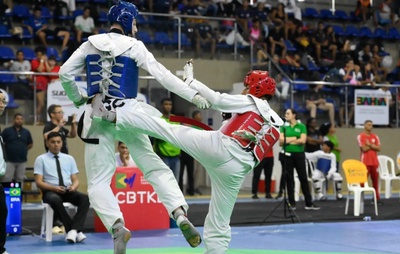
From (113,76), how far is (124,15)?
25.6 inches

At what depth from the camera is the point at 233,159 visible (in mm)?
7066

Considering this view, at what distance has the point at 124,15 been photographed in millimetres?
7234

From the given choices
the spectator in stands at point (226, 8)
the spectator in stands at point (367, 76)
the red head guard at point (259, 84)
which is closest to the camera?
the red head guard at point (259, 84)

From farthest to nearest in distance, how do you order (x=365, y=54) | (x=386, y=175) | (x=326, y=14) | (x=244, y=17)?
(x=326, y=14), (x=365, y=54), (x=244, y=17), (x=386, y=175)

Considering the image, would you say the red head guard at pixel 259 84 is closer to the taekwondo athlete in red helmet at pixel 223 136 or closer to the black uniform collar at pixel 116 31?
the taekwondo athlete in red helmet at pixel 223 136

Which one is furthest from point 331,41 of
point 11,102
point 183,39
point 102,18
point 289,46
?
point 11,102

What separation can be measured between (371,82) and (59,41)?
836cm

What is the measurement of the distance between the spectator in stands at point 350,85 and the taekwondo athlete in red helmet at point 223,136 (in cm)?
1218

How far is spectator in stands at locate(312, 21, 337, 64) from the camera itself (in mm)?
21922

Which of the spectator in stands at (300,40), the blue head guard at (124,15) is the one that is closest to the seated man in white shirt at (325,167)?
the spectator in stands at (300,40)

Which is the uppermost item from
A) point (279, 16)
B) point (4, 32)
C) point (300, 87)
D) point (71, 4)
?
point (279, 16)

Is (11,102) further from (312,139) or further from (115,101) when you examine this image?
(115,101)

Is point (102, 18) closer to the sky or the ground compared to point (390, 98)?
closer to the sky

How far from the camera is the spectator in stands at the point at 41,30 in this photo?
59.2 ft
